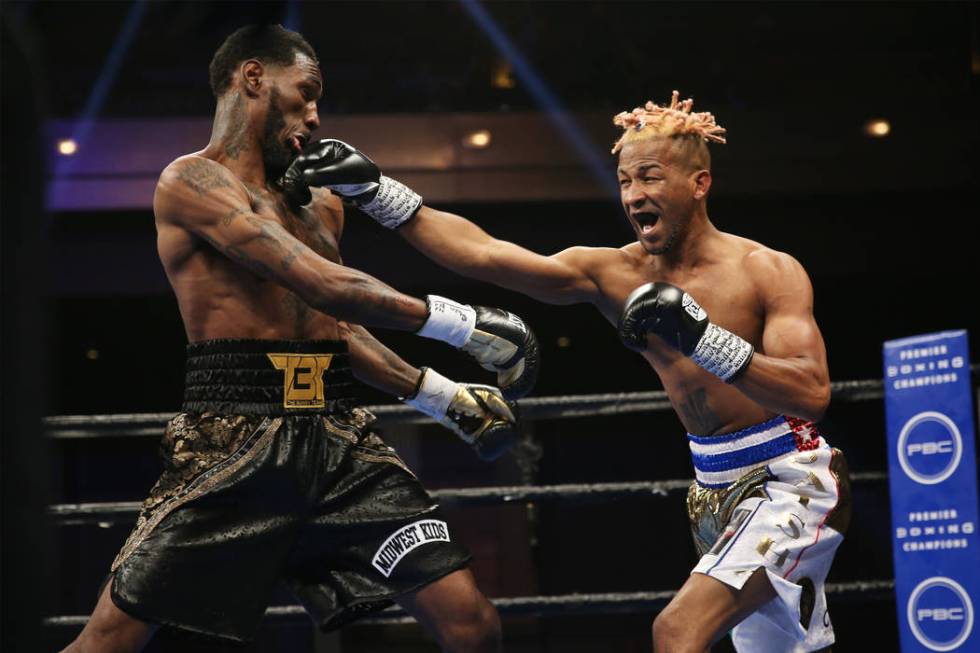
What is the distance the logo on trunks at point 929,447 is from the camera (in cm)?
330

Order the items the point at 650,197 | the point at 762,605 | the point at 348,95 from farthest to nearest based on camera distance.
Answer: the point at 348,95, the point at 650,197, the point at 762,605

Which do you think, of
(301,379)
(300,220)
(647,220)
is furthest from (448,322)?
(647,220)

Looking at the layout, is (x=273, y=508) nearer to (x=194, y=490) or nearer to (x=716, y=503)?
(x=194, y=490)

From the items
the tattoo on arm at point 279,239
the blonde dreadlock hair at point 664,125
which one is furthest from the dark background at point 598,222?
the tattoo on arm at point 279,239

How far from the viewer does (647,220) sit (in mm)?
2688

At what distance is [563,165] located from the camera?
7.55 m

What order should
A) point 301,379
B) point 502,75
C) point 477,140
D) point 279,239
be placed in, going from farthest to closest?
point 502,75, point 477,140, point 301,379, point 279,239

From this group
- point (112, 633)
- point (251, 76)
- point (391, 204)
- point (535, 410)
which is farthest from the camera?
point (535, 410)

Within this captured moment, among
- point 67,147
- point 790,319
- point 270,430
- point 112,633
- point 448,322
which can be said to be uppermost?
point 67,147

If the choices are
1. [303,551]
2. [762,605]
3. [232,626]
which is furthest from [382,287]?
[762,605]

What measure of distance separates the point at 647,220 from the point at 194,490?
1.17 meters

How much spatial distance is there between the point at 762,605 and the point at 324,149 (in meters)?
1.31

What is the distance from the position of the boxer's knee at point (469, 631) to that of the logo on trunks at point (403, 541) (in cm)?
15

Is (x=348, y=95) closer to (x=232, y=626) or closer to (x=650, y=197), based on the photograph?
(x=650, y=197)
